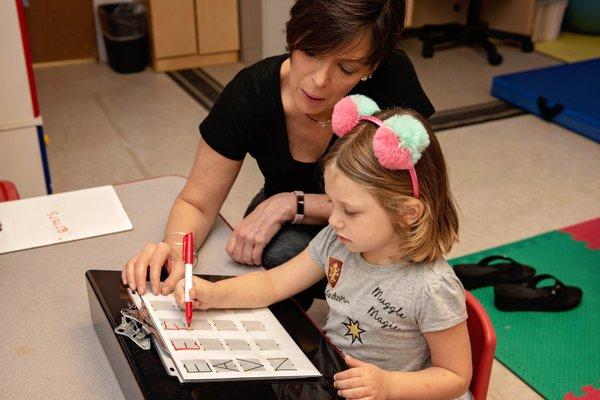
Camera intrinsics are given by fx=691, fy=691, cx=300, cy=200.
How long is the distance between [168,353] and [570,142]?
106 inches

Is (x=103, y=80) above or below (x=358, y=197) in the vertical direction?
below

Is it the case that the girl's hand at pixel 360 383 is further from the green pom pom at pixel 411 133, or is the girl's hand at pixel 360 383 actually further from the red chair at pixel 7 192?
the red chair at pixel 7 192

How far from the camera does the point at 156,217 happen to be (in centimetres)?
130

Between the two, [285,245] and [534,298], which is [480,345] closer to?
[285,245]

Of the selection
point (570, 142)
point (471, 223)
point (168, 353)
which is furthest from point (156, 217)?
point (570, 142)

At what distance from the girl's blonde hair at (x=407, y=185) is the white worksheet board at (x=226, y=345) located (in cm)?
22

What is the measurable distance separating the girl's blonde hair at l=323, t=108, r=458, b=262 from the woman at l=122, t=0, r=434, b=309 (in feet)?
0.75

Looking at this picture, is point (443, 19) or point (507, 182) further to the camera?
point (443, 19)

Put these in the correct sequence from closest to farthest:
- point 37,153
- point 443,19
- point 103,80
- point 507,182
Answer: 1. point 37,153
2. point 507,182
3. point 103,80
4. point 443,19

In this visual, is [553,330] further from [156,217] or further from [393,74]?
[156,217]

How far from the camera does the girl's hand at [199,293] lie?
3.16 feet

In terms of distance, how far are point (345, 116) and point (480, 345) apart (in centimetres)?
39

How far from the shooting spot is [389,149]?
2.84 feet

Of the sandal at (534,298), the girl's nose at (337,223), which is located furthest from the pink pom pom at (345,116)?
the sandal at (534,298)
